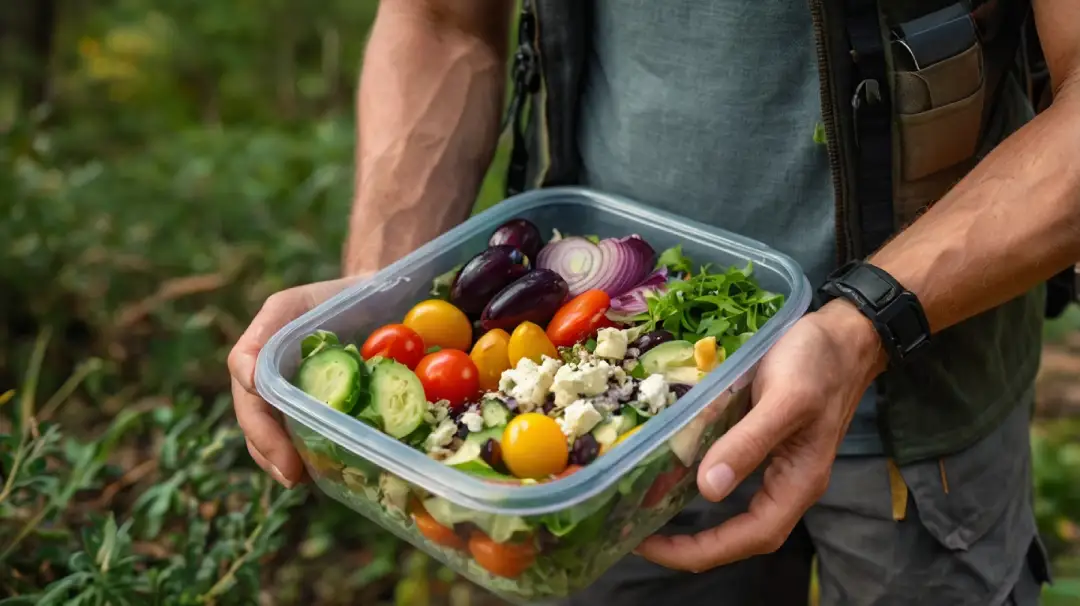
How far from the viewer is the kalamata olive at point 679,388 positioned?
107 cm

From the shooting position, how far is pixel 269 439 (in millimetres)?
1167

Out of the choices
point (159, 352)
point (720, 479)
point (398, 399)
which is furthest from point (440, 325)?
point (159, 352)

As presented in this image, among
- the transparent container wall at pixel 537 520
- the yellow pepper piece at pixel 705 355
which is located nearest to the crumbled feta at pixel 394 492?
the transparent container wall at pixel 537 520

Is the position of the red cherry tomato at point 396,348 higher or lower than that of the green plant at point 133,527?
higher

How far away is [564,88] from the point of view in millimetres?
1447

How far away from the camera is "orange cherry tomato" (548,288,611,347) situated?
1192 mm

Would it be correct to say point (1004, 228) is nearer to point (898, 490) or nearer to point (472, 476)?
point (898, 490)

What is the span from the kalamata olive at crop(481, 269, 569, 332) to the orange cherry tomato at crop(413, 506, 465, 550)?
282 mm

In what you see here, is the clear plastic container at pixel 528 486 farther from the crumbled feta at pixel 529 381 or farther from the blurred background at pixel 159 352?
the blurred background at pixel 159 352

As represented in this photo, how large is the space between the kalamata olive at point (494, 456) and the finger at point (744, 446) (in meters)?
0.19

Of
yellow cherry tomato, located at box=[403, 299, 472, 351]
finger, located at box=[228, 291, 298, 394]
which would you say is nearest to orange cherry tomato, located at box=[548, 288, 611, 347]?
yellow cherry tomato, located at box=[403, 299, 472, 351]

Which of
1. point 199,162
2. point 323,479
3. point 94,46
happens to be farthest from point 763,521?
point 94,46

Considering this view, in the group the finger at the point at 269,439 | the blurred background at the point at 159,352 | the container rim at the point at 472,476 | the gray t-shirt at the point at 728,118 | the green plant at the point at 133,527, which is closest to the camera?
the container rim at the point at 472,476

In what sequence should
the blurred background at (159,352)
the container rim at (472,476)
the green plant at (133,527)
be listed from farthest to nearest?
1. the blurred background at (159,352)
2. the green plant at (133,527)
3. the container rim at (472,476)
